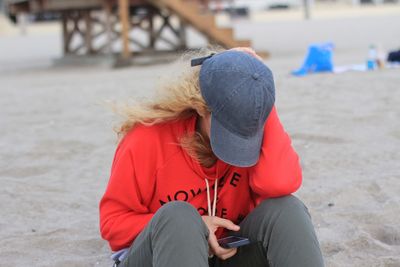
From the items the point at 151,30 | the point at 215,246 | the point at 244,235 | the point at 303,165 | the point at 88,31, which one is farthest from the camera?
the point at 151,30

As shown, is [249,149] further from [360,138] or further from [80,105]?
[80,105]

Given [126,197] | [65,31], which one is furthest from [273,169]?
[65,31]

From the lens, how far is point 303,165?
3.81 metres

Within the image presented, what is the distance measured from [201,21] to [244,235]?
27.5 ft

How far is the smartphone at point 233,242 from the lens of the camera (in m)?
2.04

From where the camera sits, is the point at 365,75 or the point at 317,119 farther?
the point at 365,75

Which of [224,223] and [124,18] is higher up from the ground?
[224,223]

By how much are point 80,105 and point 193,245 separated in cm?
476

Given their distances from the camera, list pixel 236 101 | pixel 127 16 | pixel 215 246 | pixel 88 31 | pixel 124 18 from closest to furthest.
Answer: pixel 236 101, pixel 215 246, pixel 124 18, pixel 127 16, pixel 88 31

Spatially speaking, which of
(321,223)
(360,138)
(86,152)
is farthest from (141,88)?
(321,223)

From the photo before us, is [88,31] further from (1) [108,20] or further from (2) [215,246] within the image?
(2) [215,246]

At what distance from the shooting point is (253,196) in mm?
2221

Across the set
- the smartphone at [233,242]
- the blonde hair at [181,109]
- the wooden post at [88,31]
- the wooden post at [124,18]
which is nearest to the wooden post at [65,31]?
the wooden post at [88,31]

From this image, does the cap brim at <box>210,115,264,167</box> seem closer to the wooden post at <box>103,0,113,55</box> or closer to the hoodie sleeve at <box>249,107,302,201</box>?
the hoodie sleeve at <box>249,107,302,201</box>
